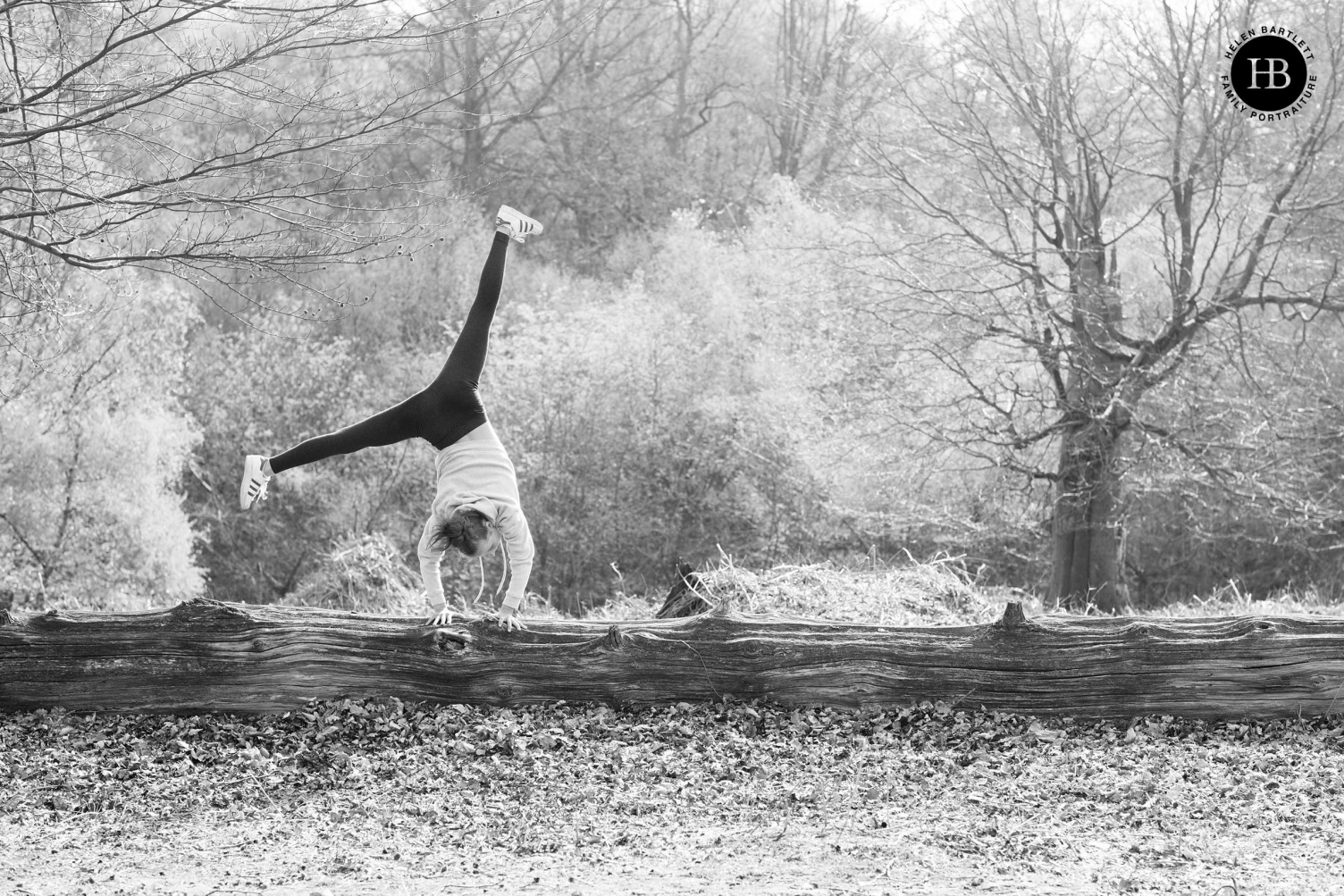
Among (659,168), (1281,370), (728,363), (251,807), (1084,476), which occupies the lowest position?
(251,807)

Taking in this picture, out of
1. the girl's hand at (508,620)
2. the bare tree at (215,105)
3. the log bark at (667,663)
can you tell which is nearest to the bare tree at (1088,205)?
the log bark at (667,663)

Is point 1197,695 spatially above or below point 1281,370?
below

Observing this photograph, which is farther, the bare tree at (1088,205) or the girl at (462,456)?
the bare tree at (1088,205)

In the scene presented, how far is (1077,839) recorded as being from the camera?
14.2 feet

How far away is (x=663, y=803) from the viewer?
15.6 feet

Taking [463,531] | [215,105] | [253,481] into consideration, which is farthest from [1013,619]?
[215,105]

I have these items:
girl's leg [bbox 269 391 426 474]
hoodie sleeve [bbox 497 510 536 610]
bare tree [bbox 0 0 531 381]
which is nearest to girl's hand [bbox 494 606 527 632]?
hoodie sleeve [bbox 497 510 536 610]

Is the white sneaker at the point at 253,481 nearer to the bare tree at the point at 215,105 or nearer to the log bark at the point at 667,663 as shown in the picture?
the log bark at the point at 667,663

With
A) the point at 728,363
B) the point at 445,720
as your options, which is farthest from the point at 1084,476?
the point at 728,363

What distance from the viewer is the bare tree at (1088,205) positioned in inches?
428

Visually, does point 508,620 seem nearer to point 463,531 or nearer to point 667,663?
point 463,531

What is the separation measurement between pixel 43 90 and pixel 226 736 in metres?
2.90

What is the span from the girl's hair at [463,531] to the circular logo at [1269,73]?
8.47 metres

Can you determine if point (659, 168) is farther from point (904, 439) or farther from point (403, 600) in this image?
point (403, 600)
